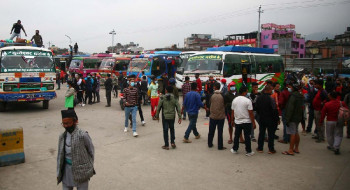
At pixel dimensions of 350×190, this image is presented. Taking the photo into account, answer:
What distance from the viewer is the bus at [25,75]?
40.1ft

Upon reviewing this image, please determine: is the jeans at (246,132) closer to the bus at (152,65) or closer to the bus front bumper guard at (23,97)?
the bus front bumper guard at (23,97)

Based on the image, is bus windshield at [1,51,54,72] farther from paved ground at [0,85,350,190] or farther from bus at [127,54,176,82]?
bus at [127,54,176,82]

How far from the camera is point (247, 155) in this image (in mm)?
7012

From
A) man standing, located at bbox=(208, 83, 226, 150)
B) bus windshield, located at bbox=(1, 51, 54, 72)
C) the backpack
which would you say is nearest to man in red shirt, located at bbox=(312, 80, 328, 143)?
the backpack

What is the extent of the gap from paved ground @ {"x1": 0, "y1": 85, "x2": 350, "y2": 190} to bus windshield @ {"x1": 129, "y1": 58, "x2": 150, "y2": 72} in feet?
37.7

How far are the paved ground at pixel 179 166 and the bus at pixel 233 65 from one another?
270 inches

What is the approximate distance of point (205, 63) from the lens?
16078mm

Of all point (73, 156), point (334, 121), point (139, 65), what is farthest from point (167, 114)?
point (139, 65)

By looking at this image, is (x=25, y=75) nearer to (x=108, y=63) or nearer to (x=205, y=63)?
(x=205, y=63)

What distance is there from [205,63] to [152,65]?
17.6ft

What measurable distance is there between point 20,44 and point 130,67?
341 inches

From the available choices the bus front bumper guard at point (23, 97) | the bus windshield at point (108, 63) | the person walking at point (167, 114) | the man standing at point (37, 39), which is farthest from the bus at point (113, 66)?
the person walking at point (167, 114)

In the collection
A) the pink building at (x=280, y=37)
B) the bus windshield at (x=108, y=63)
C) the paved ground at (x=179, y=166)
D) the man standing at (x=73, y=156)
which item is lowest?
the paved ground at (x=179, y=166)

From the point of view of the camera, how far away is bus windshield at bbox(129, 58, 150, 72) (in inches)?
802
